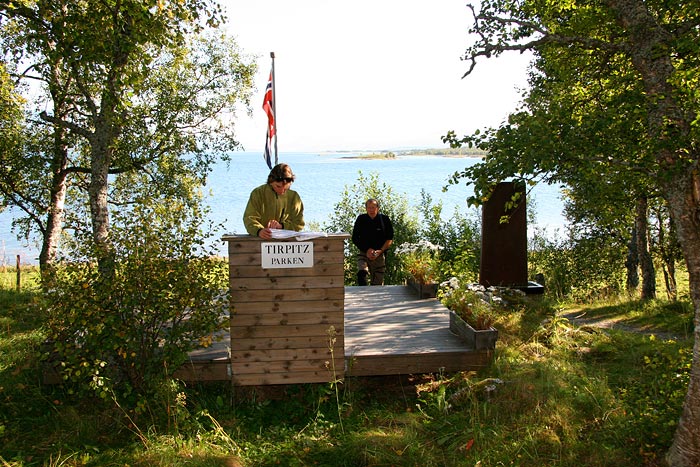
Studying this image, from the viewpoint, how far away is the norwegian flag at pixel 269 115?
6262mm

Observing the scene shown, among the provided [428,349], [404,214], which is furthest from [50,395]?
[404,214]

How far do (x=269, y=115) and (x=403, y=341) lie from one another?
289 cm

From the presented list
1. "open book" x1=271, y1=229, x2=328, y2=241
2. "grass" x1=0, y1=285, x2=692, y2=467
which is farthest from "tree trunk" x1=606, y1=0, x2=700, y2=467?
"open book" x1=271, y1=229, x2=328, y2=241

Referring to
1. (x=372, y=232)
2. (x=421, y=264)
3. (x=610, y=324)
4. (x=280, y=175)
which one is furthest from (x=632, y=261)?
(x=280, y=175)

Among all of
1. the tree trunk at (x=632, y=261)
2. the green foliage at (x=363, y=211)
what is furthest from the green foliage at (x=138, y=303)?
the tree trunk at (x=632, y=261)

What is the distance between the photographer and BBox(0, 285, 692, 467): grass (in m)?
3.85

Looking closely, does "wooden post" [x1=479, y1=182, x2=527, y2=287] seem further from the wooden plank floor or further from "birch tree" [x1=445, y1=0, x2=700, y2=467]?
"birch tree" [x1=445, y1=0, x2=700, y2=467]

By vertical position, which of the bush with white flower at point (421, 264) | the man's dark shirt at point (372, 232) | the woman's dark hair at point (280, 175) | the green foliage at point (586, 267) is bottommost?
the green foliage at point (586, 267)

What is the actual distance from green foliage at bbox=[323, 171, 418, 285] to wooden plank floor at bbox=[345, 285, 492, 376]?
14.1ft

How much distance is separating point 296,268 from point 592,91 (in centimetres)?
426

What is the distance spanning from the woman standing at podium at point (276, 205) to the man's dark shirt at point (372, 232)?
3.15 m

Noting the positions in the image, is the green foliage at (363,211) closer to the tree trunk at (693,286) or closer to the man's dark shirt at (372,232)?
the man's dark shirt at (372,232)

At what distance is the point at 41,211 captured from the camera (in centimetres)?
1093

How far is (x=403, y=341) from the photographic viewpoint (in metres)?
5.62
